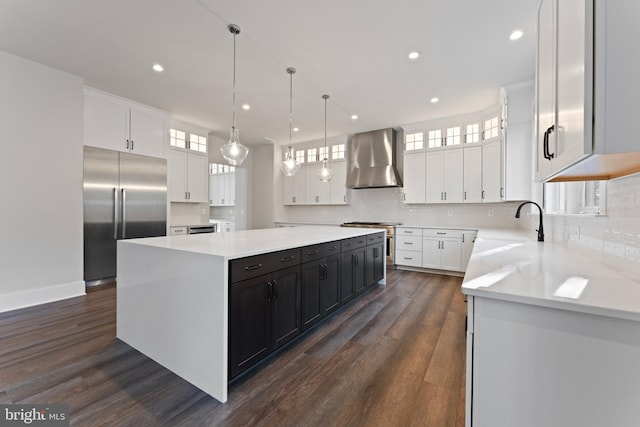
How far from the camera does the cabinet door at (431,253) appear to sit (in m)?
4.78

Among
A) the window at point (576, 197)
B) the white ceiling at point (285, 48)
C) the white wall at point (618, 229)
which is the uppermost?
the white ceiling at point (285, 48)

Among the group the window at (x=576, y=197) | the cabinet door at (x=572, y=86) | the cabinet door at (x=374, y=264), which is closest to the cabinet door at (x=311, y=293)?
the cabinet door at (x=374, y=264)

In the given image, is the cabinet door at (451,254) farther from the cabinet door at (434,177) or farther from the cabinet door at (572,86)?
the cabinet door at (572,86)

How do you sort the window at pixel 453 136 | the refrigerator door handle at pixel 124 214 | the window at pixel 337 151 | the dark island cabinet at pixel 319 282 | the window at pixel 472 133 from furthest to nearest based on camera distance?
the window at pixel 337 151 < the window at pixel 453 136 < the window at pixel 472 133 < the refrigerator door handle at pixel 124 214 < the dark island cabinet at pixel 319 282

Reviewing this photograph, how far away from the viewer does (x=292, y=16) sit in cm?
240

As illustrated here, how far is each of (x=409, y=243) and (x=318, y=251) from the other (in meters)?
2.98

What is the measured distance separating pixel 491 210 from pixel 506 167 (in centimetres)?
122

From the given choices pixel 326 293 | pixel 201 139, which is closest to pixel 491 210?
pixel 326 293

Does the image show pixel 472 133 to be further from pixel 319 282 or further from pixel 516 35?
pixel 319 282

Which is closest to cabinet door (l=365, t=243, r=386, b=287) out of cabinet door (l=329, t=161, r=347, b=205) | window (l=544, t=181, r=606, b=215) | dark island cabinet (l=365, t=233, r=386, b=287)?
dark island cabinet (l=365, t=233, r=386, b=287)

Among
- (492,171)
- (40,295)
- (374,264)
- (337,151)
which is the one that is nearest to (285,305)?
(374,264)

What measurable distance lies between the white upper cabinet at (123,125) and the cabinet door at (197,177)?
675 millimetres

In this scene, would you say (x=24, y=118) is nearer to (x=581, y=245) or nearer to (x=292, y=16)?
(x=292, y=16)

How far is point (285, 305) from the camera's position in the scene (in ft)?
7.13
